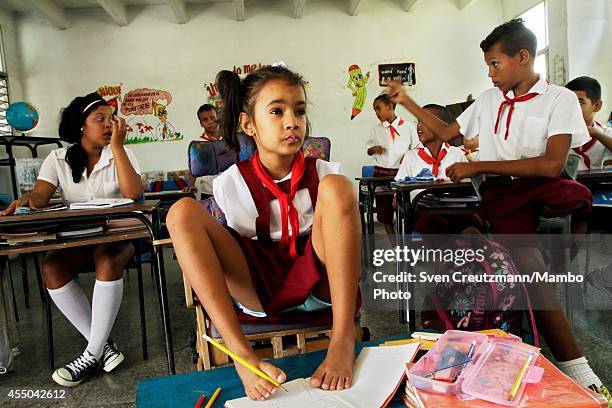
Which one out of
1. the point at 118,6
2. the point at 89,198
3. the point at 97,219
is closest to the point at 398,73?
the point at 118,6

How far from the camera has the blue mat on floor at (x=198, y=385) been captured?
84 cm

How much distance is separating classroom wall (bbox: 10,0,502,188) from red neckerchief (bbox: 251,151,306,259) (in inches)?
186

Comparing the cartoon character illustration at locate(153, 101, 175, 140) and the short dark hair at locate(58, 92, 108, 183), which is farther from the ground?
the cartoon character illustration at locate(153, 101, 175, 140)

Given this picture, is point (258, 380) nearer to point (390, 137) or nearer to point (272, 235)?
point (272, 235)

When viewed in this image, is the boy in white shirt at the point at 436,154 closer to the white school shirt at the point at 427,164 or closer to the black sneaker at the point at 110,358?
the white school shirt at the point at 427,164

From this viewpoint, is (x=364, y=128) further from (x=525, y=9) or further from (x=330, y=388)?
(x=330, y=388)

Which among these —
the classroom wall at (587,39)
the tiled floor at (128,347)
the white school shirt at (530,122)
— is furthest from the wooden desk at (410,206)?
the classroom wall at (587,39)

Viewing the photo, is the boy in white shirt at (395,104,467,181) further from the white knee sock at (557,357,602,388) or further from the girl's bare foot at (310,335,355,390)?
the girl's bare foot at (310,335,355,390)

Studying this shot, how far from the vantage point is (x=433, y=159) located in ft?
8.94

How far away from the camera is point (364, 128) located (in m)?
6.18

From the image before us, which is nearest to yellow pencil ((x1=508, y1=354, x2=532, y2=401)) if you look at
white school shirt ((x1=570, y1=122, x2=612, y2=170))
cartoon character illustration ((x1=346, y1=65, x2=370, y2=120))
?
white school shirt ((x1=570, y1=122, x2=612, y2=170))

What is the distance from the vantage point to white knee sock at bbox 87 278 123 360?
1757 mm

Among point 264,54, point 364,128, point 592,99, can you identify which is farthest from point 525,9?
point 592,99

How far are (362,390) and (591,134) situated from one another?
2184 millimetres
